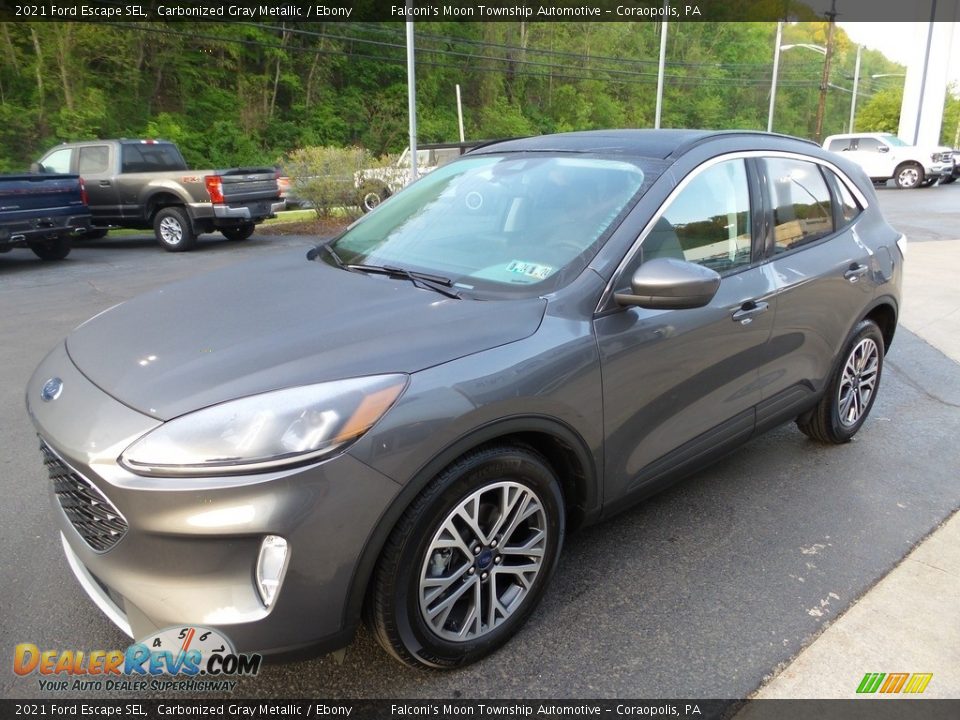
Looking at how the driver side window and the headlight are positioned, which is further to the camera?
the driver side window

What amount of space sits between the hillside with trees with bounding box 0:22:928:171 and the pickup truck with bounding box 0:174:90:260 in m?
21.2

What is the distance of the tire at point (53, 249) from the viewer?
11305mm

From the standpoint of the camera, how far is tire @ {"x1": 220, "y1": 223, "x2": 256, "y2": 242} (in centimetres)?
1375

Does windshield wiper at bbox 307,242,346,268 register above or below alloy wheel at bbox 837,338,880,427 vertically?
above

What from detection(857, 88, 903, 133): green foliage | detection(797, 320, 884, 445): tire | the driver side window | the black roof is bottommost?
detection(797, 320, 884, 445): tire

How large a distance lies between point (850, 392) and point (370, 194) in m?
13.4

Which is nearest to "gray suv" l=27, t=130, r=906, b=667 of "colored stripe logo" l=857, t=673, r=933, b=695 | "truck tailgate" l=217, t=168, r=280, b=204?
"colored stripe logo" l=857, t=673, r=933, b=695

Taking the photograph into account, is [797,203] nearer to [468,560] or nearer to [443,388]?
[443,388]

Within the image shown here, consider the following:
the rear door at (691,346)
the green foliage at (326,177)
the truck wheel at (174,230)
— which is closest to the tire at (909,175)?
the green foliage at (326,177)

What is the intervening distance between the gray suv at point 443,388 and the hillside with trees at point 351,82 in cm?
3163

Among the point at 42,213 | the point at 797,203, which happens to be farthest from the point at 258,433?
the point at 42,213

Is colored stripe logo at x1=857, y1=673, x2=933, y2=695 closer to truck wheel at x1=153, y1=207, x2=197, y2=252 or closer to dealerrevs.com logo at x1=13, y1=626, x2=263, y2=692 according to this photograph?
dealerrevs.com logo at x1=13, y1=626, x2=263, y2=692

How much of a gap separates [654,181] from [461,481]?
4.88ft

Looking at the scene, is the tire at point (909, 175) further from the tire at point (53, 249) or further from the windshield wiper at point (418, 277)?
the windshield wiper at point (418, 277)
